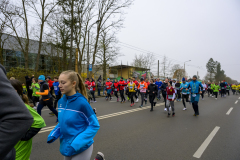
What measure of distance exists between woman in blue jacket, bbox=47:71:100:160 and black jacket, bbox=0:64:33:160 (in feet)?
3.32

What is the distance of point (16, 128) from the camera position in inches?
36.4

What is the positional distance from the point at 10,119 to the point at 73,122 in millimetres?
1140

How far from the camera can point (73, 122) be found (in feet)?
6.62

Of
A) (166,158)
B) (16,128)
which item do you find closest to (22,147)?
(16,128)

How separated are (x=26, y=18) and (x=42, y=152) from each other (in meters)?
17.4

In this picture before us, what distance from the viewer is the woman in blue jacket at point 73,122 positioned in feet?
6.47

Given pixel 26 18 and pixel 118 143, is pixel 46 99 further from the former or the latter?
pixel 26 18

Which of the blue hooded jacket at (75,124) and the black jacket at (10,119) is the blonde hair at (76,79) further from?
the black jacket at (10,119)

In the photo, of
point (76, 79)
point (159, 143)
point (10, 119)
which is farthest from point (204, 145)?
point (10, 119)

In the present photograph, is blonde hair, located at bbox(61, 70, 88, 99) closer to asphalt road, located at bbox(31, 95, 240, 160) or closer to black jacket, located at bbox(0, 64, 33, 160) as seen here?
black jacket, located at bbox(0, 64, 33, 160)

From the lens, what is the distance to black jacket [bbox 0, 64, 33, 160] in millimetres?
896

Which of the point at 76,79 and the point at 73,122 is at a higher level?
the point at 76,79

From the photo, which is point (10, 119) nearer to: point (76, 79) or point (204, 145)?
point (76, 79)

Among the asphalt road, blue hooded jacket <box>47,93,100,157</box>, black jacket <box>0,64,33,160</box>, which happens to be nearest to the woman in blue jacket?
blue hooded jacket <box>47,93,100,157</box>
